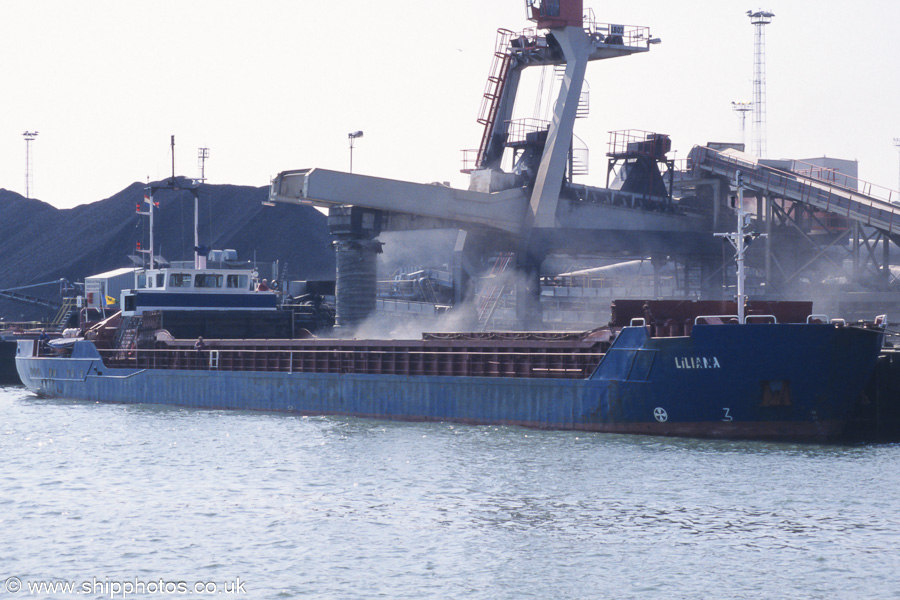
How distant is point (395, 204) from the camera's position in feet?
167

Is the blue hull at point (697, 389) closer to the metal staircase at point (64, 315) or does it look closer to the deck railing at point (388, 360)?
the deck railing at point (388, 360)

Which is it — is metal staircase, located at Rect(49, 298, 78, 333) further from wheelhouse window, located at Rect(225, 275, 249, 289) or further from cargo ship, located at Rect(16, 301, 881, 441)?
cargo ship, located at Rect(16, 301, 881, 441)

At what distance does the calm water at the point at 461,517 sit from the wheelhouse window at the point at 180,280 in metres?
16.3

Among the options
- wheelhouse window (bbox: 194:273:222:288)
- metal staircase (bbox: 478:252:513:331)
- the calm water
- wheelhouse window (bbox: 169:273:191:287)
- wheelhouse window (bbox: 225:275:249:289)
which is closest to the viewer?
the calm water

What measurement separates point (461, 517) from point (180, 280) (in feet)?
98.0

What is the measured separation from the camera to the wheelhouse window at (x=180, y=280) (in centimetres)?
4684

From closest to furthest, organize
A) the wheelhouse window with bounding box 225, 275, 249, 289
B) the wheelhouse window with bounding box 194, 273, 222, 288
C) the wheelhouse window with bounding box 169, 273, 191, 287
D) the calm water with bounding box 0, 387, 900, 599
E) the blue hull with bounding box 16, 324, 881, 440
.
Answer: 1. the calm water with bounding box 0, 387, 900, 599
2. the blue hull with bounding box 16, 324, 881, 440
3. the wheelhouse window with bounding box 169, 273, 191, 287
4. the wheelhouse window with bounding box 194, 273, 222, 288
5. the wheelhouse window with bounding box 225, 275, 249, 289

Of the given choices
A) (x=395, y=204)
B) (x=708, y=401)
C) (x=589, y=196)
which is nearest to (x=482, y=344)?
(x=708, y=401)

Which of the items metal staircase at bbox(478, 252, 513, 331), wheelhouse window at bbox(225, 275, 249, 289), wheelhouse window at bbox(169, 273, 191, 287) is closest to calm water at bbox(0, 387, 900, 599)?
wheelhouse window at bbox(169, 273, 191, 287)

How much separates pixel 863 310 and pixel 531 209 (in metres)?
18.0

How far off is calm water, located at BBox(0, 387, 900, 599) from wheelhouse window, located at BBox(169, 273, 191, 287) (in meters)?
16.3

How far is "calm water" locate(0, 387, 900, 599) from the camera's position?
17.0m

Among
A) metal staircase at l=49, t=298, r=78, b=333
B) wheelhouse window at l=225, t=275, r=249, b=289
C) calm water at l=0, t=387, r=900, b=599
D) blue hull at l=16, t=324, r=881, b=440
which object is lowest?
calm water at l=0, t=387, r=900, b=599

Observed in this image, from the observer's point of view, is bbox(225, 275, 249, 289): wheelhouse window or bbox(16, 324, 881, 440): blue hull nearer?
bbox(16, 324, 881, 440): blue hull
